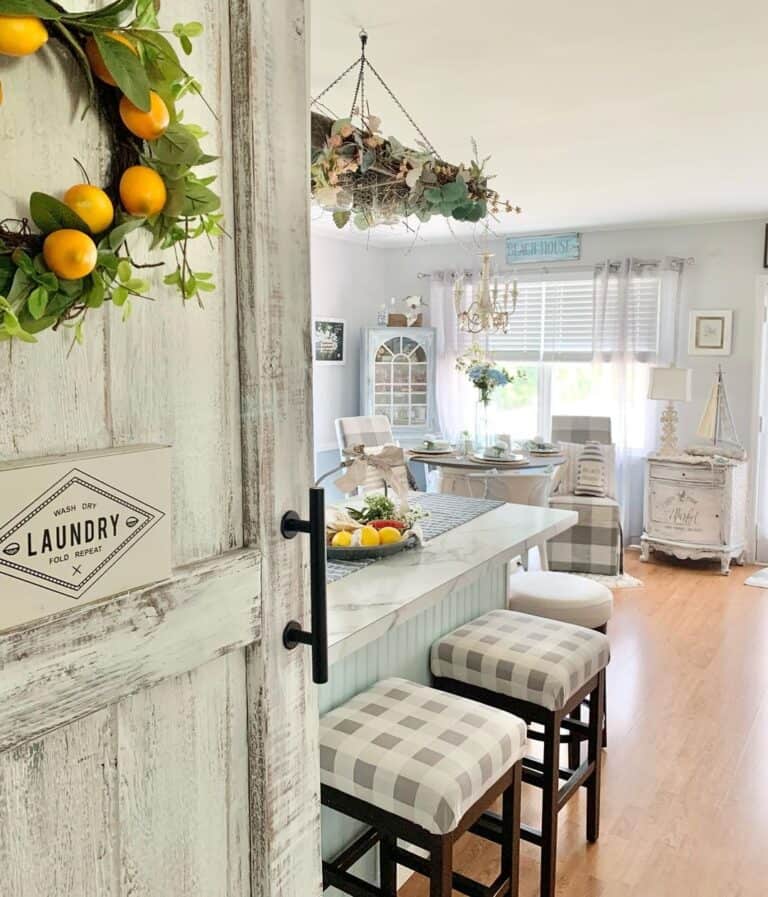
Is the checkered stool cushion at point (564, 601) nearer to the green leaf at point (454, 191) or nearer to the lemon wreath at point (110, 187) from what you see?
the green leaf at point (454, 191)

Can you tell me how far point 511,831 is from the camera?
1.80m

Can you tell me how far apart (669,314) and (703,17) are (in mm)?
3737

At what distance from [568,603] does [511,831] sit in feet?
3.57

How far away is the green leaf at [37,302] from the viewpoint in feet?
2.36

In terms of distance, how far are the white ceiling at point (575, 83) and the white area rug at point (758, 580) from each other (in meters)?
2.46

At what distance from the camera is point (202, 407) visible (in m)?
0.97

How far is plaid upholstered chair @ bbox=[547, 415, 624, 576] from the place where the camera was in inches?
203

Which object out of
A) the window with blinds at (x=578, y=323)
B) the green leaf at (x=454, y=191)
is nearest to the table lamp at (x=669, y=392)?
the window with blinds at (x=578, y=323)

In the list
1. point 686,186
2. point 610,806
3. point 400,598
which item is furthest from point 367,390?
point 400,598

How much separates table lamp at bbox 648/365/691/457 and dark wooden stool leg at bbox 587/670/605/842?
11.4ft

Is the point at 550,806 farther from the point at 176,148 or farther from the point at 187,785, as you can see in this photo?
the point at 176,148

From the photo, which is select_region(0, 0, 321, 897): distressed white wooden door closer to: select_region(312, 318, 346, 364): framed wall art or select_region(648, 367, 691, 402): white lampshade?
select_region(648, 367, 691, 402): white lampshade

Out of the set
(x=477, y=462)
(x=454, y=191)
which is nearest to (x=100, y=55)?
(x=454, y=191)

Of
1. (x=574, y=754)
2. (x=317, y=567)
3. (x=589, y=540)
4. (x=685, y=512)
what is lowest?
(x=574, y=754)
